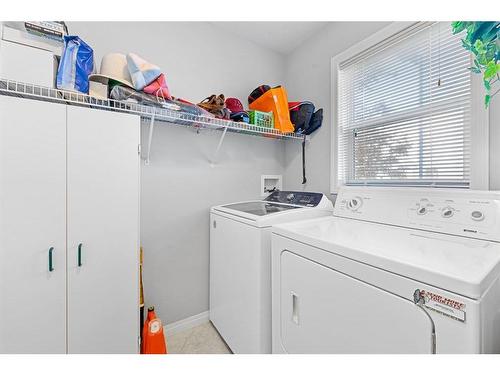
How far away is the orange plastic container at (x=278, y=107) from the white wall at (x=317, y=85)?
1.19ft

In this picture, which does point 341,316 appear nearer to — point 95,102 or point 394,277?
point 394,277

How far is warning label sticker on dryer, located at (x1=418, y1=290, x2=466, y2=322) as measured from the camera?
0.64 m

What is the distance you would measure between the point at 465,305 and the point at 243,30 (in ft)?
8.58

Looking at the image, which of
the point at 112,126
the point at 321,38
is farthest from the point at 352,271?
the point at 321,38

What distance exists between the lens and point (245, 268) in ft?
4.90

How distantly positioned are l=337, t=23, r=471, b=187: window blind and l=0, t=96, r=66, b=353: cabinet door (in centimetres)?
209

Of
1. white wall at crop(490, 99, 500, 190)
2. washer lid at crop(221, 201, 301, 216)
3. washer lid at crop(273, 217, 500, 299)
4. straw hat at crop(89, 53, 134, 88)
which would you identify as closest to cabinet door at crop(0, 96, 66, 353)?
straw hat at crop(89, 53, 134, 88)

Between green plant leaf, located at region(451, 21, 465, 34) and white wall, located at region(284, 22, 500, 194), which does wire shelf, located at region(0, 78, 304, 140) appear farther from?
green plant leaf, located at region(451, 21, 465, 34)

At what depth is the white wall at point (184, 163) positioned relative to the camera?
72.0 inches

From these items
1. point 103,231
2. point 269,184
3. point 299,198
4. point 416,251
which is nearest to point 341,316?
point 416,251

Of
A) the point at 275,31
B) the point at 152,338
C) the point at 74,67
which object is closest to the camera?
the point at 74,67

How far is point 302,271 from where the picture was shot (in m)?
1.14

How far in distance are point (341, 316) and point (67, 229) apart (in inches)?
58.1
